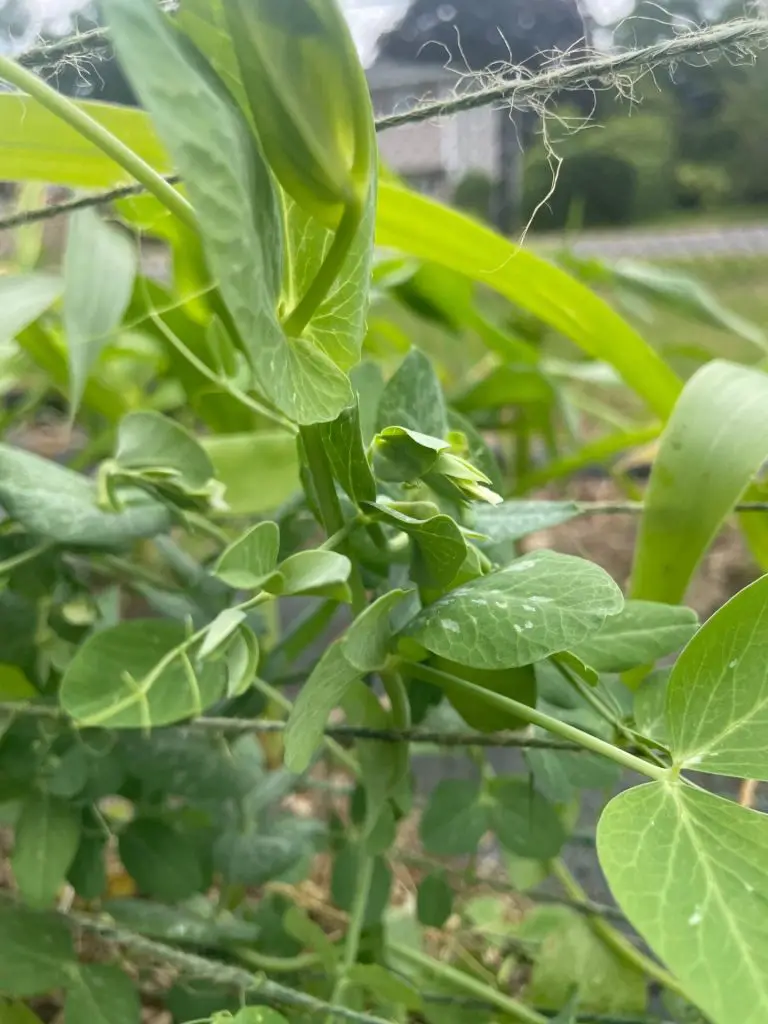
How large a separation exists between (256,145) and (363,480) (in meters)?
0.07

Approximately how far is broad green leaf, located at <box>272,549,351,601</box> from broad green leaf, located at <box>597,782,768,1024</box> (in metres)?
0.07

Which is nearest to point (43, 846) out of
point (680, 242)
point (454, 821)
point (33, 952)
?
point (33, 952)

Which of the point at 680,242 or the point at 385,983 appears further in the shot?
the point at 680,242

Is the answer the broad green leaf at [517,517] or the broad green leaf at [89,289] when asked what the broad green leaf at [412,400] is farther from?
the broad green leaf at [89,289]

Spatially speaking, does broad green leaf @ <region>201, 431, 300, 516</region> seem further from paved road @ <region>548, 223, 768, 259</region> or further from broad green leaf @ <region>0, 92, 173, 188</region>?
paved road @ <region>548, 223, 768, 259</region>

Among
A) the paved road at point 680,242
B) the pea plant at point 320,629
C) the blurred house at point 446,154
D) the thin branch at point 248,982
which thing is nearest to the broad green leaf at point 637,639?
the pea plant at point 320,629

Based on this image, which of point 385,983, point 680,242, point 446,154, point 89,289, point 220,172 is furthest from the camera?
point 680,242

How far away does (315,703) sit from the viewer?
0.17m

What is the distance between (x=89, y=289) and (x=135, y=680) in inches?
7.4

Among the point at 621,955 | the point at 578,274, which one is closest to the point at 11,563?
the point at 621,955

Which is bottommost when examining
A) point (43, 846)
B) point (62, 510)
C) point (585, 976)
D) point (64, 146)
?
point (585, 976)

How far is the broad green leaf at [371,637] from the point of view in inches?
6.5

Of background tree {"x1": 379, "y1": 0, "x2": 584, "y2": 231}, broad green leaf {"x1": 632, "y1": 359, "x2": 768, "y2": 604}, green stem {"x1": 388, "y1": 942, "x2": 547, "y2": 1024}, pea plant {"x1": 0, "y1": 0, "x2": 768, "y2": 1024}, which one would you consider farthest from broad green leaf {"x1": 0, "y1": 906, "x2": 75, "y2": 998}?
background tree {"x1": 379, "y1": 0, "x2": 584, "y2": 231}

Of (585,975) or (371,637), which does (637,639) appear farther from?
(585,975)
